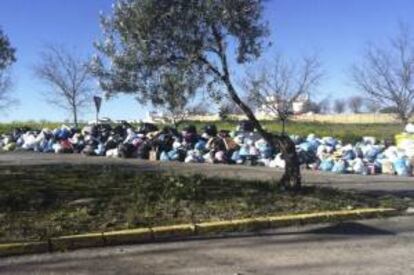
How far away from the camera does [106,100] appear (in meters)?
13.5

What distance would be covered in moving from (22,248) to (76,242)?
66cm

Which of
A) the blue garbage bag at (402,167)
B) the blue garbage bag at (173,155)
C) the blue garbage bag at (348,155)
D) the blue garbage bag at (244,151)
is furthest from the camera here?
the blue garbage bag at (173,155)

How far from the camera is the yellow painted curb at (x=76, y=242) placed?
8.41 meters

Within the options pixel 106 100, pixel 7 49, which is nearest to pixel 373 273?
pixel 106 100

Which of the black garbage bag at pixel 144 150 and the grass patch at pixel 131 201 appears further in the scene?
the black garbage bag at pixel 144 150

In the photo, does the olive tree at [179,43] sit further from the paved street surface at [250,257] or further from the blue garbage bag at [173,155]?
the blue garbage bag at [173,155]

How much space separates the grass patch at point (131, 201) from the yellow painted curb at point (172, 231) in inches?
12.9

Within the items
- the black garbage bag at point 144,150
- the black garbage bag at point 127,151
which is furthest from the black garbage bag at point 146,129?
the black garbage bag at point 144,150

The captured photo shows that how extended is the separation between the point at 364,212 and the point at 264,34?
11.9 feet

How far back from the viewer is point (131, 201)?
11.0 metres

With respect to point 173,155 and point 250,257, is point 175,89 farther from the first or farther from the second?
point 173,155

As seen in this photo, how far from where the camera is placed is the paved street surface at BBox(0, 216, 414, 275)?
751 centimetres

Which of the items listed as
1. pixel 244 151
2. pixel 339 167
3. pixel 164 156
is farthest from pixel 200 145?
pixel 339 167

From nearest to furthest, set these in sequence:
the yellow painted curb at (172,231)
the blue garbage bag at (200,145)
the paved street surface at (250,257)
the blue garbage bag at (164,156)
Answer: the paved street surface at (250,257) < the yellow painted curb at (172,231) < the blue garbage bag at (164,156) < the blue garbage bag at (200,145)
